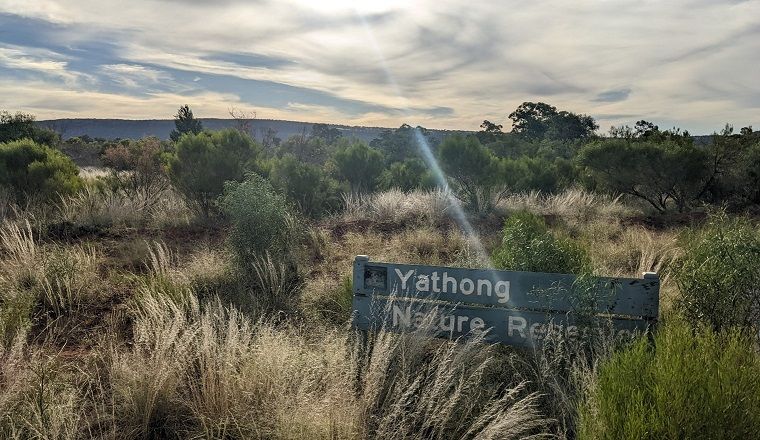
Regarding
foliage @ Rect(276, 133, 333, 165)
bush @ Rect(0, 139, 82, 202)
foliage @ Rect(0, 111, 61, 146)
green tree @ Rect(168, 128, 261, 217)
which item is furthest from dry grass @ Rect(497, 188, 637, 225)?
foliage @ Rect(0, 111, 61, 146)

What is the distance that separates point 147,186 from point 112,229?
4456 millimetres

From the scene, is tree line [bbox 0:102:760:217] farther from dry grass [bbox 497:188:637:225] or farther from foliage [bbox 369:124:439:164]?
foliage [bbox 369:124:439:164]

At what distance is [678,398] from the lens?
2.08 meters

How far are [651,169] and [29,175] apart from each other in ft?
54.6

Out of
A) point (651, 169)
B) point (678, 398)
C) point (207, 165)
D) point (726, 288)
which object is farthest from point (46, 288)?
point (651, 169)

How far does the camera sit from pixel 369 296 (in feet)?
13.0

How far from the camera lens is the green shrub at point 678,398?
2014 mm

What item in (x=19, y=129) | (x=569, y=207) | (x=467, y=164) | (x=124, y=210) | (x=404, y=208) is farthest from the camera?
(x=19, y=129)

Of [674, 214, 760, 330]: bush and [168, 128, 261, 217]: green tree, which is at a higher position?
[168, 128, 261, 217]: green tree

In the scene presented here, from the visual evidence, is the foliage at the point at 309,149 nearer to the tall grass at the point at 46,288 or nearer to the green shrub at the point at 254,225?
the green shrub at the point at 254,225

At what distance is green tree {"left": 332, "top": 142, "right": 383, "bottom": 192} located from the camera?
17.7 meters

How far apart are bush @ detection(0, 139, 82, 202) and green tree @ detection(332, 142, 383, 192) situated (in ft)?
27.2

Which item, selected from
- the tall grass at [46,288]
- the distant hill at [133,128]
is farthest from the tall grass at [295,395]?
the distant hill at [133,128]

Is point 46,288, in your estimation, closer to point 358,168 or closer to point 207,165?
point 207,165
